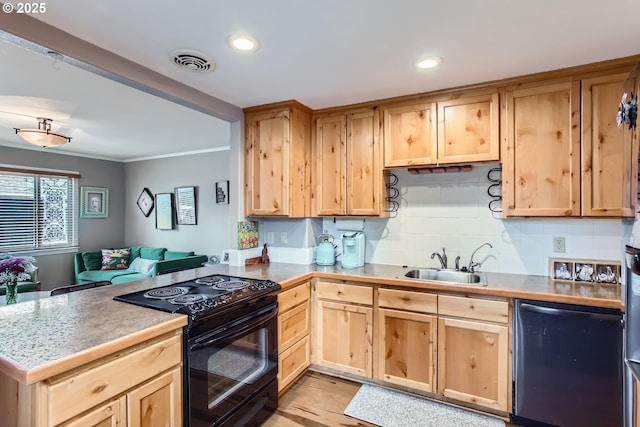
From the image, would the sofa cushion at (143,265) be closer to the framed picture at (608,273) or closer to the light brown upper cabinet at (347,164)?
the light brown upper cabinet at (347,164)

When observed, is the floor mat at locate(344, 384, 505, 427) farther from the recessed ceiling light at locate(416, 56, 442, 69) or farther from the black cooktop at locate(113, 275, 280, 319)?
the recessed ceiling light at locate(416, 56, 442, 69)

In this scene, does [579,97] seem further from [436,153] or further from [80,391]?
[80,391]

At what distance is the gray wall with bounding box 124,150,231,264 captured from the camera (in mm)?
5363

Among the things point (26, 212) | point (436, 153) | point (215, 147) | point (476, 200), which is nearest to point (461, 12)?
point (436, 153)

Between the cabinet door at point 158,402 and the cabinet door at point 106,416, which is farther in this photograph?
the cabinet door at point 158,402

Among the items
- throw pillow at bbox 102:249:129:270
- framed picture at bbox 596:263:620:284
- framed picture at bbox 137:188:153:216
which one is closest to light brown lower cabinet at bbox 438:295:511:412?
framed picture at bbox 596:263:620:284

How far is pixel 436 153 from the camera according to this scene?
254cm

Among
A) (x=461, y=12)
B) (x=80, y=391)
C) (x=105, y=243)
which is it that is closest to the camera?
(x=80, y=391)

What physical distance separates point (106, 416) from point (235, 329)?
2.30 ft

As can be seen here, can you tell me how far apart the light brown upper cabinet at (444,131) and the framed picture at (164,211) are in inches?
176

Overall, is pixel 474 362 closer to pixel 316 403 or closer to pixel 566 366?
pixel 566 366

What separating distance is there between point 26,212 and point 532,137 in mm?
6798

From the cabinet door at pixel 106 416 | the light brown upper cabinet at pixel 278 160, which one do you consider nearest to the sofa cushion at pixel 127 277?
the light brown upper cabinet at pixel 278 160

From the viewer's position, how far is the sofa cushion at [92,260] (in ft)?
18.1
